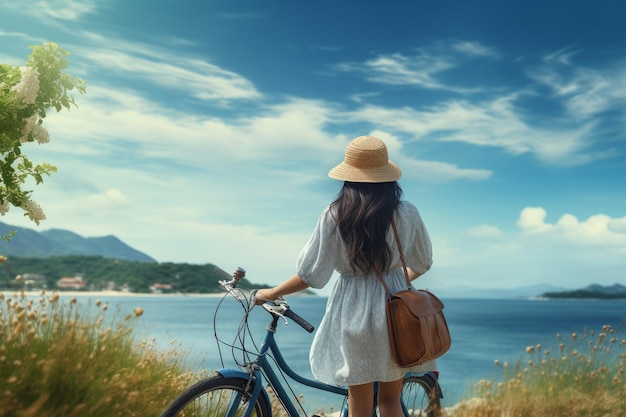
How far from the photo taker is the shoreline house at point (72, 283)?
106 meters

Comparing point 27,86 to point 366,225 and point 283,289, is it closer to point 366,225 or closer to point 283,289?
point 283,289

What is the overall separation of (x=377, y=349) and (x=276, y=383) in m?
0.72

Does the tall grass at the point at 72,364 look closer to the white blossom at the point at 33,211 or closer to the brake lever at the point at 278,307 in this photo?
the brake lever at the point at 278,307

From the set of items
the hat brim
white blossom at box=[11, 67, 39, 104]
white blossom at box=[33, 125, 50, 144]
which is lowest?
the hat brim

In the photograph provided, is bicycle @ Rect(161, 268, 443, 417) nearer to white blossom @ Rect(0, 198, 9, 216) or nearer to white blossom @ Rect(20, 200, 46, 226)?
white blossom @ Rect(20, 200, 46, 226)

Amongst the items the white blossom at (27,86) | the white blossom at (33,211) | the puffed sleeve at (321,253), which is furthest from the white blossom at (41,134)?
the puffed sleeve at (321,253)

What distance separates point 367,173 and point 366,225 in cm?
35

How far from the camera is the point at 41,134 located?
5.72 meters

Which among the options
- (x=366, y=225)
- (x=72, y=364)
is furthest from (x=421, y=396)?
(x=72, y=364)

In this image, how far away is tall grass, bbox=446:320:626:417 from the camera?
6.99 meters

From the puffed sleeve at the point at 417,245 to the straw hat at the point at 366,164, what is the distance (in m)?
0.23

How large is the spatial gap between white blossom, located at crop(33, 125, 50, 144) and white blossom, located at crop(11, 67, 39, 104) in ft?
1.06

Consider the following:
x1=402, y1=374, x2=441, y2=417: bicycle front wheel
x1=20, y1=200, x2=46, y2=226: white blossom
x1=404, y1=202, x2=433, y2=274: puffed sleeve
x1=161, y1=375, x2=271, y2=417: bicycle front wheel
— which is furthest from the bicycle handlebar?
x1=20, y1=200, x2=46, y2=226: white blossom

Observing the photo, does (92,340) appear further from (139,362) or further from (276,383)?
(276,383)
